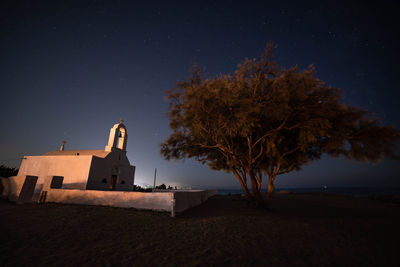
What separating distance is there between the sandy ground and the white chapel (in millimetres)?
11417

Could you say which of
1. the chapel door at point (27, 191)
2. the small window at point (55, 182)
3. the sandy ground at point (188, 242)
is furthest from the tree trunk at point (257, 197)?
the chapel door at point (27, 191)

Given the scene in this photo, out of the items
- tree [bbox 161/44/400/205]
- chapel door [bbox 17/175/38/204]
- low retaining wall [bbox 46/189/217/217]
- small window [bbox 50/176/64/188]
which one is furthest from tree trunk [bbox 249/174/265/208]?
chapel door [bbox 17/175/38/204]

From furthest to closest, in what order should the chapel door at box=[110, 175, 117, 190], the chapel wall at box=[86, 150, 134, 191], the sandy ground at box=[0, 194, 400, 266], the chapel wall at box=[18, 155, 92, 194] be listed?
1. the chapel door at box=[110, 175, 117, 190]
2. the chapel wall at box=[86, 150, 134, 191]
3. the chapel wall at box=[18, 155, 92, 194]
4. the sandy ground at box=[0, 194, 400, 266]

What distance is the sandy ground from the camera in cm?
386

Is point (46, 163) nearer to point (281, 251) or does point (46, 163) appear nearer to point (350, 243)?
point (281, 251)

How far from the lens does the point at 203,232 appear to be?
5.76 metres

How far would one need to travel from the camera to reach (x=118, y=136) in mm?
22625

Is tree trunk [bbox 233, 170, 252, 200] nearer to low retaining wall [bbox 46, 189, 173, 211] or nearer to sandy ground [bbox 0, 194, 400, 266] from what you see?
sandy ground [bbox 0, 194, 400, 266]

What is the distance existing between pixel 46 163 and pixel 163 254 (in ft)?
72.5

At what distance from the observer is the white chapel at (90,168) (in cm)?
1769

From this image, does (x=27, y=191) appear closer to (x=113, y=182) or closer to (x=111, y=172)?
(x=111, y=172)

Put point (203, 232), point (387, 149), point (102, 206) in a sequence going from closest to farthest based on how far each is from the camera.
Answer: point (203, 232) < point (102, 206) < point (387, 149)

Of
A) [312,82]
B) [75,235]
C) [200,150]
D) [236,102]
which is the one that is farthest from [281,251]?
[200,150]

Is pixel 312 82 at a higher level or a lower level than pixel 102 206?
higher
